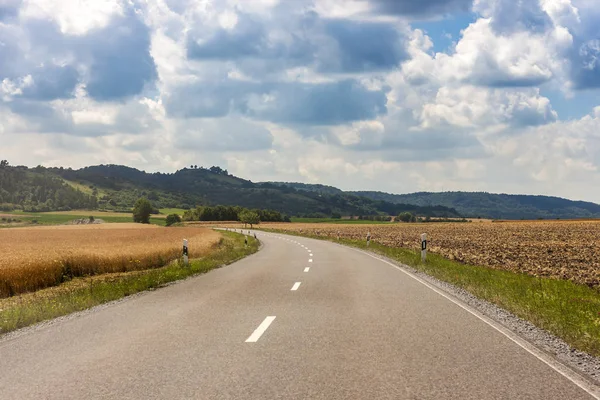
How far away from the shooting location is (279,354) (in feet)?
25.0

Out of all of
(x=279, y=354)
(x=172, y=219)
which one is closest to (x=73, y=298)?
(x=279, y=354)

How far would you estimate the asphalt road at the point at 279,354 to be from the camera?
6.04 m

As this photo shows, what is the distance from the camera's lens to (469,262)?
86.7 feet

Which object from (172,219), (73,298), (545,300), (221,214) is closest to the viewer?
(545,300)

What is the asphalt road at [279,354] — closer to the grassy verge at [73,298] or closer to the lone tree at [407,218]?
the grassy verge at [73,298]

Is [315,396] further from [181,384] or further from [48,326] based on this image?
[48,326]

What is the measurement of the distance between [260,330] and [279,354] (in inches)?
69.2

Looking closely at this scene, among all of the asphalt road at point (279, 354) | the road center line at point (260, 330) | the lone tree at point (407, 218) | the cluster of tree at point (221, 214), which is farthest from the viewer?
the cluster of tree at point (221, 214)

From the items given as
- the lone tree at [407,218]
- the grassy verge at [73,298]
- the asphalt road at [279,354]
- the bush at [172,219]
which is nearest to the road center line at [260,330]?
the asphalt road at [279,354]

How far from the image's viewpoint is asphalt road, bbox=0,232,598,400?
604 centimetres

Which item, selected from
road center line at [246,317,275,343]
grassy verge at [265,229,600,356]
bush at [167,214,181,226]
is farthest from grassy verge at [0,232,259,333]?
bush at [167,214,181,226]

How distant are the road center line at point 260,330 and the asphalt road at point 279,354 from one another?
0.03 metres

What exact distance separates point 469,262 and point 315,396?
72.6ft

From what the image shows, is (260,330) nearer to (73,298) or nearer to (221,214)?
(73,298)
